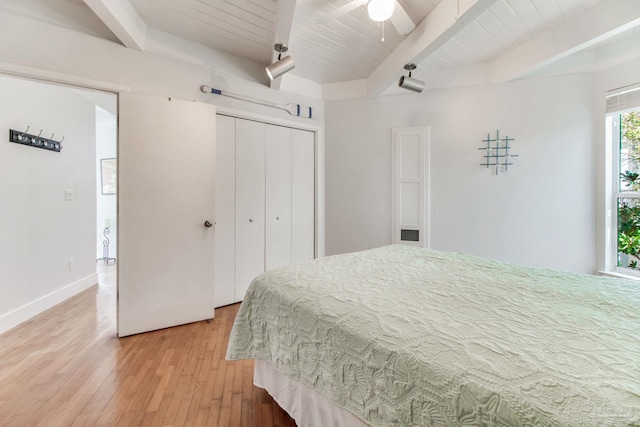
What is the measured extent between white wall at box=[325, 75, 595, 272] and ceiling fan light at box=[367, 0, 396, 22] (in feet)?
5.40

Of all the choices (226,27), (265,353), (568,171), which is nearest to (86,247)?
(226,27)

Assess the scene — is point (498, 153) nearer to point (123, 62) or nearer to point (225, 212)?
point (225, 212)

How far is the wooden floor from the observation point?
1.46m

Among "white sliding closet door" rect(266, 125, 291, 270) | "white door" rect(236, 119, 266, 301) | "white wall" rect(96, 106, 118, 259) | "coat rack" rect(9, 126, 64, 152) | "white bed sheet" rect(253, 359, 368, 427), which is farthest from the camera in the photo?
"white wall" rect(96, 106, 118, 259)

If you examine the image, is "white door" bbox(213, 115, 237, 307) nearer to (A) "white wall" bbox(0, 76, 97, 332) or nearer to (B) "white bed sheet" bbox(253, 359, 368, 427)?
(B) "white bed sheet" bbox(253, 359, 368, 427)

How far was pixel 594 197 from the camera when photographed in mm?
2756

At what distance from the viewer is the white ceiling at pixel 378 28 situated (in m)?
1.99

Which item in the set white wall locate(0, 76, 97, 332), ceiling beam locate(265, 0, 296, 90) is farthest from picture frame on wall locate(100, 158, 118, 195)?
ceiling beam locate(265, 0, 296, 90)

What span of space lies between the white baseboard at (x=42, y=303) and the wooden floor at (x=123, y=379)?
83 millimetres

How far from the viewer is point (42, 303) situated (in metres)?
2.74

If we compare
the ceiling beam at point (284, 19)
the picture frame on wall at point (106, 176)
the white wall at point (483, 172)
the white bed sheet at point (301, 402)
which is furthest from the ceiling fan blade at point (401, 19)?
the picture frame on wall at point (106, 176)

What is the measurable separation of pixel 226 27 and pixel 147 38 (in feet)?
2.24

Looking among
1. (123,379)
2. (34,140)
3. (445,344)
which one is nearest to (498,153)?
(445,344)

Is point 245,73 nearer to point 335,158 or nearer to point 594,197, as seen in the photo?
point 335,158
